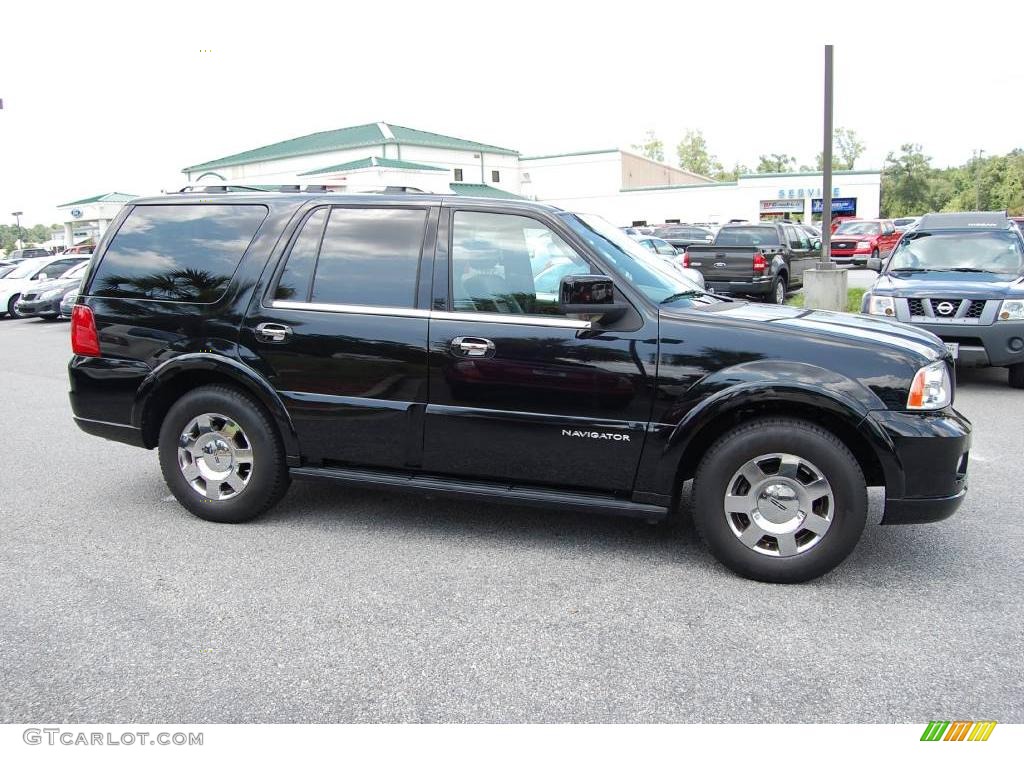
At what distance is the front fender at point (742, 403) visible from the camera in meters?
3.95

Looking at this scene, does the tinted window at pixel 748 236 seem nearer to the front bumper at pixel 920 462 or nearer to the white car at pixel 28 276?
the front bumper at pixel 920 462

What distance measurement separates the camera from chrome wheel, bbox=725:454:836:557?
4031 millimetres

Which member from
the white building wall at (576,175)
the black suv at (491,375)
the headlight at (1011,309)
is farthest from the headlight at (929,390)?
the white building wall at (576,175)

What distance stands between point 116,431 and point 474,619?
2.83m

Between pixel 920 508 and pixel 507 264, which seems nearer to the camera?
pixel 920 508

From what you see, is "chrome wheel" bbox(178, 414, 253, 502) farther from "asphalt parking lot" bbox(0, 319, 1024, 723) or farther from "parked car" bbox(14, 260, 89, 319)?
"parked car" bbox(14, 260, 89, 319)

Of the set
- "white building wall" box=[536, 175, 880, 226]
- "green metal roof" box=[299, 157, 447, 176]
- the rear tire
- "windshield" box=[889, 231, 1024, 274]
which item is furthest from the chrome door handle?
"white building wall" box=[536, 175, 880, 226]

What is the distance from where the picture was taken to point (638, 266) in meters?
4.67

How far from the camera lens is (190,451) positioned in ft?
16.6

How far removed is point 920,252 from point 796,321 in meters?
7.42

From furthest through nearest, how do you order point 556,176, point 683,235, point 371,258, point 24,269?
point 556,176 < point 683,235 < point 24,269 < point 371,258

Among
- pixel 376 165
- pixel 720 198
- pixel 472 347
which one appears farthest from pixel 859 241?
pixel 720 198
